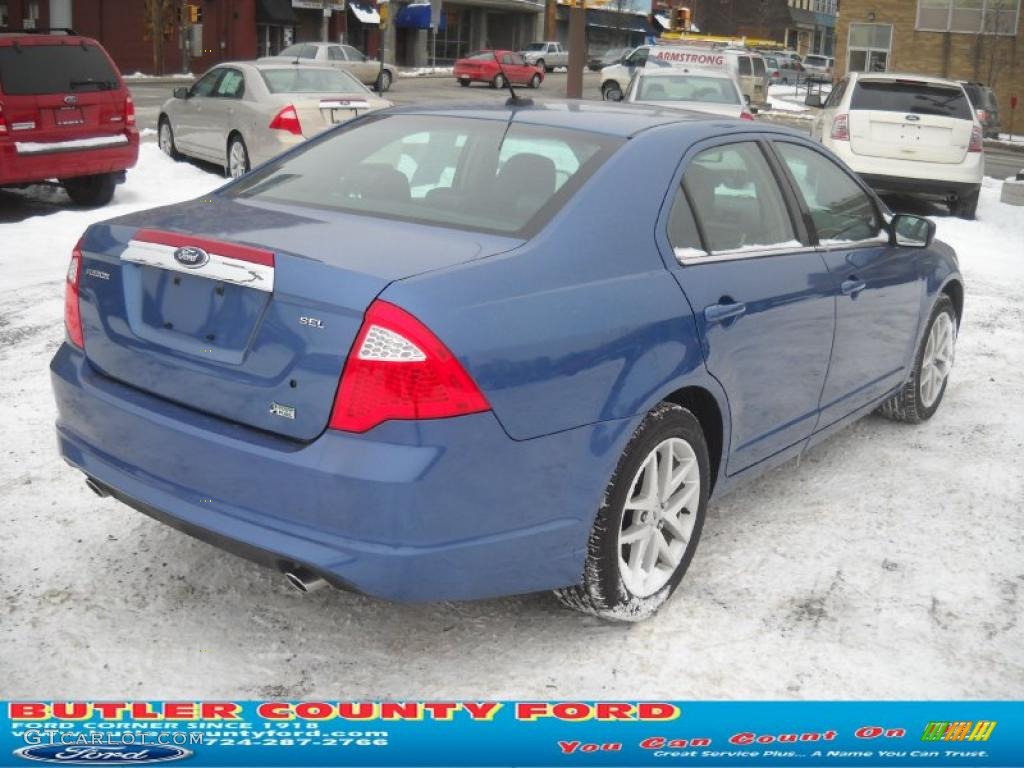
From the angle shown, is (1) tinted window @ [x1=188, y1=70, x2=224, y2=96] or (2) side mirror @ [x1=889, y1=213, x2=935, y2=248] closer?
(2) side mirror @ [x1=889, y1=213, x2=935, y2=248]

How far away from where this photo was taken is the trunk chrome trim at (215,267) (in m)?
3.12

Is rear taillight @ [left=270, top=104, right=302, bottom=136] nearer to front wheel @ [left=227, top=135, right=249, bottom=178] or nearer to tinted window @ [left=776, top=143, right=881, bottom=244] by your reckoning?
front wheel @ [left=227, top=135, right=249, bottom=178]

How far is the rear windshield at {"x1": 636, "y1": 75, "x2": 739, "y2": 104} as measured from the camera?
16141mm

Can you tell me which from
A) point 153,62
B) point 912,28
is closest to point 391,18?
point 153,62

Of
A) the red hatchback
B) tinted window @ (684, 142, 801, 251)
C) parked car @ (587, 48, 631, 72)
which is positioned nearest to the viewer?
tinted window @ (684, 142, 801, 251)

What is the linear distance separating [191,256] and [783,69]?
72.3 meters

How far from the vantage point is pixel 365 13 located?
55.7m

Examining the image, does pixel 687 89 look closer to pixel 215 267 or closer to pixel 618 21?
pixel 215 267

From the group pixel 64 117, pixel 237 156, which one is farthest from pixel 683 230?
pixel 237 156

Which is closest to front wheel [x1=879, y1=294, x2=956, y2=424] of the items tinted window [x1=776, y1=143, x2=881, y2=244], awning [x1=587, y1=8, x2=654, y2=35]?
tinted window [x1=776, y1=143, x2=881, y2=244]

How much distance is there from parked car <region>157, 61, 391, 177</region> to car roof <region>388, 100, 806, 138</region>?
9.30 metres

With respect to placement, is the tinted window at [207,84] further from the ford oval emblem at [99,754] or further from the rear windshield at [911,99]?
the ford oval emblem at [99,754]

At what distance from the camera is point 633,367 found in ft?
11.2

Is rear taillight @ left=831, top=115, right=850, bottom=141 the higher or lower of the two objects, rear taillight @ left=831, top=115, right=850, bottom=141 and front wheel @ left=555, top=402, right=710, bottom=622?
the higher
